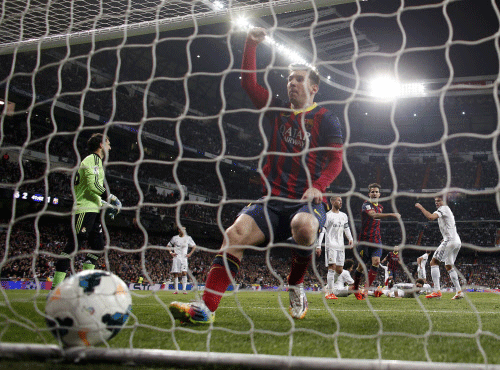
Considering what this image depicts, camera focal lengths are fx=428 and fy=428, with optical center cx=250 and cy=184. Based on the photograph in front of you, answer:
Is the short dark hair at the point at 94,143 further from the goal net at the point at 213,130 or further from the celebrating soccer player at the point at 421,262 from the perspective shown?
the celebrating soccer player at the point at 421,262

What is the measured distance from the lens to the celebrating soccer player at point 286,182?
297 cm

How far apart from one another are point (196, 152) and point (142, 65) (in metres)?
6.13

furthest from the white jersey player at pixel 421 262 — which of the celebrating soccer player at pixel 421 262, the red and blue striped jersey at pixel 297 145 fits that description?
the red and blue striped jersey at pixel 297 145

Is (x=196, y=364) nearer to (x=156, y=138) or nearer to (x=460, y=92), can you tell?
(x=156, y=138)

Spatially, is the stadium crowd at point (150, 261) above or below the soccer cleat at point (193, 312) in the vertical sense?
below

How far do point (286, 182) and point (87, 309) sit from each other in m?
1.70

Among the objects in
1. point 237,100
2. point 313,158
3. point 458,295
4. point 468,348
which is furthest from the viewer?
point 237,100

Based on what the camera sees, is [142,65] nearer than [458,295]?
No

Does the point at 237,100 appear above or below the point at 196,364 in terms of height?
above

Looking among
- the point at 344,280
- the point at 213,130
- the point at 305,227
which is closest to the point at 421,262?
the point at 344,280

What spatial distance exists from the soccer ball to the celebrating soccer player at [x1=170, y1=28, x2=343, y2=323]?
0.78 m

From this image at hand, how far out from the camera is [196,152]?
2548cm

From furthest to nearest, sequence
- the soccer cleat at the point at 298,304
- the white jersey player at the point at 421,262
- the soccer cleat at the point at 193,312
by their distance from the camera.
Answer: the white jersey player at the point at 421,262 → the soccer cleat at the point at 298,304 → the soccer cleat at the point at 193,312

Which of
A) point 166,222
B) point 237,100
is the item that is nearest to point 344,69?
point 237,100
